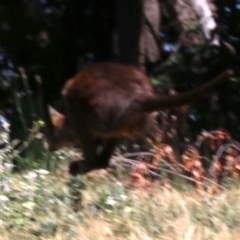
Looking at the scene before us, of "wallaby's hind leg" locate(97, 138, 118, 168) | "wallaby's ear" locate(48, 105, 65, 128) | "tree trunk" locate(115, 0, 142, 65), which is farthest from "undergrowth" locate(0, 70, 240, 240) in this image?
"tree trunk" locate(115, 0, 142, 65)

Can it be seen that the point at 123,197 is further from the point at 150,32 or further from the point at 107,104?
the point at 150,32

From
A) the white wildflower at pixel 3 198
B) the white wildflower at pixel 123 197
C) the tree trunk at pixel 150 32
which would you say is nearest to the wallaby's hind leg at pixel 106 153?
the white wildflower at pixel 123 197

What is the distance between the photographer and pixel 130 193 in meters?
6.00

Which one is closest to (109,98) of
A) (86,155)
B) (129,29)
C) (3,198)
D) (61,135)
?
(86,155)

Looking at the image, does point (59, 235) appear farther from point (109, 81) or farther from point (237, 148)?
point (237, 148)

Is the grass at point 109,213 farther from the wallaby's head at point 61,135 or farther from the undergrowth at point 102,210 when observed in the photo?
the wallaby's head at point 61,135

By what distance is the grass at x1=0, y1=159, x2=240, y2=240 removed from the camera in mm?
5164

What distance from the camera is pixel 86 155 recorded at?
5.84 m

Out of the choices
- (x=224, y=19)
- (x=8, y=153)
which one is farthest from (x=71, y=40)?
(x=8, y=153)

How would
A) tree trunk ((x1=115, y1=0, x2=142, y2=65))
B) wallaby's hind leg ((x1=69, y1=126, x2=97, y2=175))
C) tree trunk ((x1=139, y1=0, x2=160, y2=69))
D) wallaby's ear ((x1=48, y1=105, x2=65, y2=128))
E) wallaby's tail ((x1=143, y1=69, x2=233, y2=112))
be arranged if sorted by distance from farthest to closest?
tree trunk ((x1=139, y1=0, x2=160, y2=69)), tree trunk ((x1=115, y1=0, x2=142, y2=65)), wallaby's ear ((x1=48, y1=105, x2=65, y2=128)), wallaby's hind leg ((x1=69, y1=126, x2=97, y2=175)), wallaby's tail ((x1=143, y1=69, x2=233, y2=112))

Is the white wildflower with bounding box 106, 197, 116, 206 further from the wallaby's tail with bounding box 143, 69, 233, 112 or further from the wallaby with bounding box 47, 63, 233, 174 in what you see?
the wallaby's tail with bounding box 143, 69, 233, 112

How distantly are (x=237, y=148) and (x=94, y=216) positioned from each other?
6.50ft

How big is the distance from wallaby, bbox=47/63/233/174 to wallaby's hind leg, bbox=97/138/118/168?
15mm

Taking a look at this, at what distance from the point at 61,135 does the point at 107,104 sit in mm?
697
